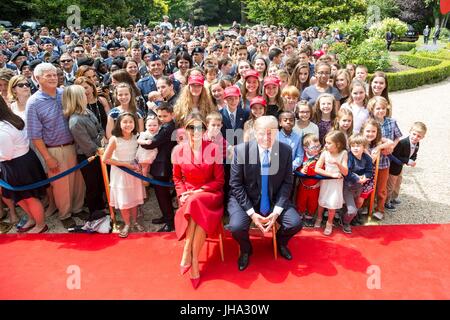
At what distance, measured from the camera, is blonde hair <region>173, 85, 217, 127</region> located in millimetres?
4910

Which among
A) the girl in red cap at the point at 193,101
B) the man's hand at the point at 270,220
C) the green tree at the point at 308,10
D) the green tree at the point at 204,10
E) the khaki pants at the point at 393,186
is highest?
the green tree at the point at 204,10

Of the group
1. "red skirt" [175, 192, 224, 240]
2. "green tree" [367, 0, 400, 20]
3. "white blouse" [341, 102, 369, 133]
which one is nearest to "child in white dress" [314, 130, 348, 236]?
"white blouse" [341, 102, 369, 133]

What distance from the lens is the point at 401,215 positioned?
544 cm

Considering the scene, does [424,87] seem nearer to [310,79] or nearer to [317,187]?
[310,79]

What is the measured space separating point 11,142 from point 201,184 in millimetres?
2523

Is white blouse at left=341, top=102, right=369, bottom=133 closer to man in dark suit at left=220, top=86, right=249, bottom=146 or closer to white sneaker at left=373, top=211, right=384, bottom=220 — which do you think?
white sneaker at left=373, top=211, right=384, bottom=220

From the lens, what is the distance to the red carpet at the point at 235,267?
3852mm

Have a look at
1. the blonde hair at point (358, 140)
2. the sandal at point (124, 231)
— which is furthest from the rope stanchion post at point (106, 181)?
the blonde hair at point (358, 140)

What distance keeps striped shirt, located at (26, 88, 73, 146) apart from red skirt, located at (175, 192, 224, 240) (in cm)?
207

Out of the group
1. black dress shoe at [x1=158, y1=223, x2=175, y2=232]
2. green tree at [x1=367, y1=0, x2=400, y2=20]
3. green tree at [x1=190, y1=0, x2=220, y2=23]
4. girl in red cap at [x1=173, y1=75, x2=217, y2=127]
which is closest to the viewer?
girl in red cap at [x1=173, y1=75, x2=217, y2=127]

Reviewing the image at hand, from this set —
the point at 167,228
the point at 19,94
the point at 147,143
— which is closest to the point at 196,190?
the point at 147,143

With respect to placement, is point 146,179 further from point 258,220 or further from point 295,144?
point 295,144

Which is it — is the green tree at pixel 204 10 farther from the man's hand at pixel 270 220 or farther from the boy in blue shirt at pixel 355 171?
the man's hand at pixel 270 220
